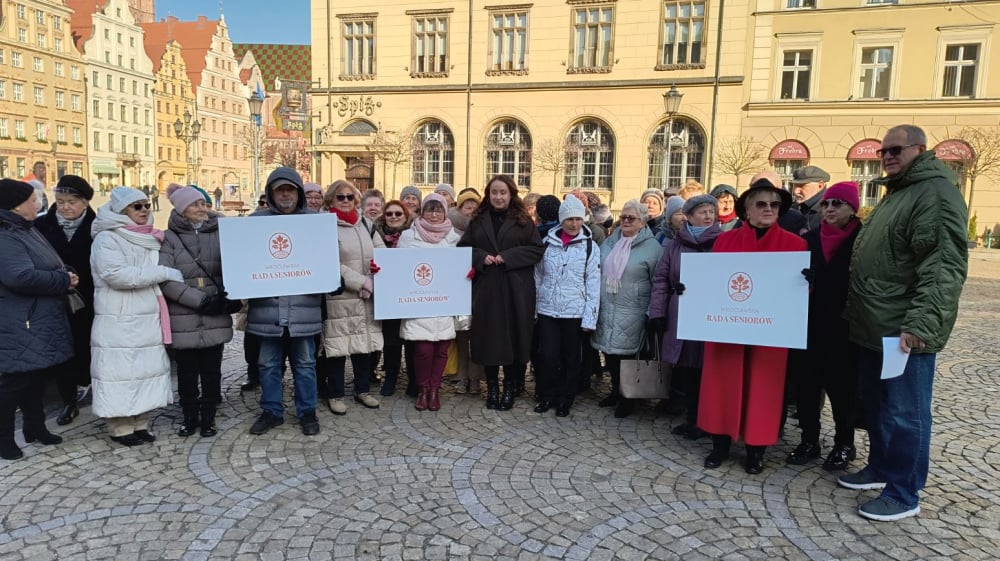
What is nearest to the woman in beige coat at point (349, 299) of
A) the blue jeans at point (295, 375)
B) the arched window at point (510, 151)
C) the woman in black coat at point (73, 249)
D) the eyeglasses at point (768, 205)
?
the blue jeans at point (295, 375)

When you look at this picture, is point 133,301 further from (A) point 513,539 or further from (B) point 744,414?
(B) point 744,414

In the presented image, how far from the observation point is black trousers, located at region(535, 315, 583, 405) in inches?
220

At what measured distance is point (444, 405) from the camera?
589 cm

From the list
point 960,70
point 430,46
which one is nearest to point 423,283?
point 430,46

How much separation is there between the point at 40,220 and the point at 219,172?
77784mm

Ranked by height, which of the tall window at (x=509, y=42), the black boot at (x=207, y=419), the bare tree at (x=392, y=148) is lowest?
the black boot at (x=207, y=419)

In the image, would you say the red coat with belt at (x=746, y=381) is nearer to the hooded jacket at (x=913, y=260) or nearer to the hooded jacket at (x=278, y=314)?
the hooded jacket at (x=913, y=260)

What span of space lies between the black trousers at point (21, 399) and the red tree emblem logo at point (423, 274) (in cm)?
296

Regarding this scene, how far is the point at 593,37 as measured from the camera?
2836 centimetres

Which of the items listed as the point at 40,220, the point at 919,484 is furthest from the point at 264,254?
the point at 919,484

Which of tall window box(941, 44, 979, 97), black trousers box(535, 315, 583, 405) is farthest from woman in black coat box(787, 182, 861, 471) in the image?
tall window box(941, 44, 979, 97)

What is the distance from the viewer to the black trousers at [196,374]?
15.8 feet

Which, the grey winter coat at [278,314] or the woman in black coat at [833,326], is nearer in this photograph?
the woman in black coat at [833,326]

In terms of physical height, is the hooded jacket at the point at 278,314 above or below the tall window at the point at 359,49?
below
